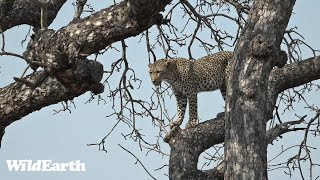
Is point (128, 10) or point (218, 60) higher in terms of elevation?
point (218, 60)

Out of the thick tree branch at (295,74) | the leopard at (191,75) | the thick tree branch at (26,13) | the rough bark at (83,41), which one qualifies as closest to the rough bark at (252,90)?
the rough bark at (83,41)

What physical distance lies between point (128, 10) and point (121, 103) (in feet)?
6.96

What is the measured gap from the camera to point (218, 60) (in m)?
7.39

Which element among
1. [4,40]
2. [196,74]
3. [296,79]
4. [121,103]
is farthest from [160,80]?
[4,40]

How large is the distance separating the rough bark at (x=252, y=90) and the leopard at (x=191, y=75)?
12.5 feet

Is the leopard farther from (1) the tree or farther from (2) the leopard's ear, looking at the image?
(1) the tree

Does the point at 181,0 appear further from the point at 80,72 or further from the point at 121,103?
the point at 80,72

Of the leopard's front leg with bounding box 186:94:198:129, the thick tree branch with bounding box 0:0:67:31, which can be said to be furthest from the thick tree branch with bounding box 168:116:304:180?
the leopard's front leg with bounding box 186:94:198:129

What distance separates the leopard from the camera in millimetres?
7043

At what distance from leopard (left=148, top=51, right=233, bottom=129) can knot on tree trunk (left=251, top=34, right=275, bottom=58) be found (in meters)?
3.87

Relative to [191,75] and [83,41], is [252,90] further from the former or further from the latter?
[191,75]

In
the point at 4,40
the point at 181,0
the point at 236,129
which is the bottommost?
the point at 236,129

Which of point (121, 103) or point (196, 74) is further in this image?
point (196, 74)

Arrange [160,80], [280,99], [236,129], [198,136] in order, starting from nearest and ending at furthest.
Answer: [236,129]
[198,136]
[280,99]
[160,80]
